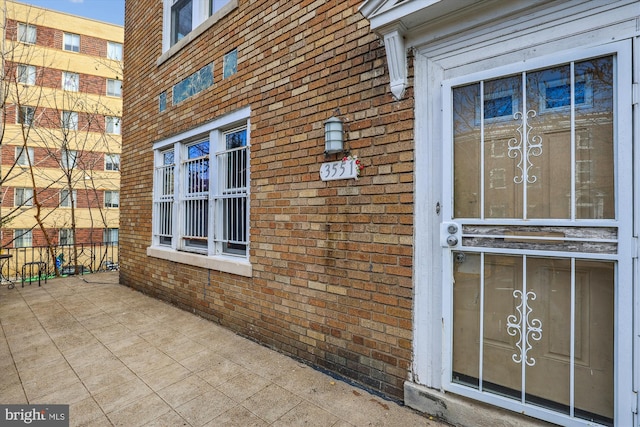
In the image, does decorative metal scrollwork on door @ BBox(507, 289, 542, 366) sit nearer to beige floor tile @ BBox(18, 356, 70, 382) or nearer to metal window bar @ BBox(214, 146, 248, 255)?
metal window bar @ BBox(214, 146, 248, 255)

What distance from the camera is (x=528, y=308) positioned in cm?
203

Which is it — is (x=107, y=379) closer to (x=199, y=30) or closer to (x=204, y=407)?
(x=204, y=407)

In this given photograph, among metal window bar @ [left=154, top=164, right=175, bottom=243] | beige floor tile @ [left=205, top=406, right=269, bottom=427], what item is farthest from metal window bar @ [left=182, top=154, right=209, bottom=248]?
beige floor tile @ [left=205, top=406, right=269, bottom=427]

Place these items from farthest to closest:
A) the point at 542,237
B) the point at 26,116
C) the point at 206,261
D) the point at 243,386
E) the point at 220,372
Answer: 1. the point at 26,116
2. the point at 206,261
3. the point at 220,372
4. the point at 243,386
5. the point at 542,237

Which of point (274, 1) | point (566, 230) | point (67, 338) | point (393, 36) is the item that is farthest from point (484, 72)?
point (67, 338)

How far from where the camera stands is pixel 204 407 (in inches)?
95.3

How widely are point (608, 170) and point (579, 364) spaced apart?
1152 mm

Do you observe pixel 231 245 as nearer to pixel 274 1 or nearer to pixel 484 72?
pixel 274 1

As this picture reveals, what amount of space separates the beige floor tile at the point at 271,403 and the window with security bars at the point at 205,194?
1.80 metres

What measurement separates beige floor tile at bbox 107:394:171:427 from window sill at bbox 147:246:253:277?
5.07ft

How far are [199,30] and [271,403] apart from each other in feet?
16.3

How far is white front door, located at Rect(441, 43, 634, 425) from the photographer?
1.76 meters

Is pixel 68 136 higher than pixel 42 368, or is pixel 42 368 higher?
pixel 68 136

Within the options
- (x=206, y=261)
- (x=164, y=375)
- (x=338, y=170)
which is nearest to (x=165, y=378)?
(x=164, y=375)
